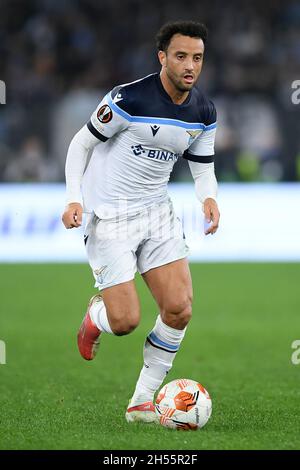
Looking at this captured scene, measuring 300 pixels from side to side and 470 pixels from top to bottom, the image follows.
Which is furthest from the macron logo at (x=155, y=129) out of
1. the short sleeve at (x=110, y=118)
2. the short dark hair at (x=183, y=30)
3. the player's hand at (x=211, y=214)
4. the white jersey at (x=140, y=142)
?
the player's hand at (x=211, y=214)

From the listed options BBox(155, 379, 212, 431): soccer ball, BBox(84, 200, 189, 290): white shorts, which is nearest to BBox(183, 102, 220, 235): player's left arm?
BBox(84, 200, 189, 290): white shorts

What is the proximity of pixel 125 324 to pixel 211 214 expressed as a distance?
890 mm

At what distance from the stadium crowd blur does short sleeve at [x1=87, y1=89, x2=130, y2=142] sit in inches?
365

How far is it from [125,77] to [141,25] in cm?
152

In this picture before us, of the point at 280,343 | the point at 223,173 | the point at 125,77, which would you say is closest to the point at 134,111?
the point at 280,343

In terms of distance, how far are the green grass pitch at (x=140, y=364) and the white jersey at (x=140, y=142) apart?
4.57 feet

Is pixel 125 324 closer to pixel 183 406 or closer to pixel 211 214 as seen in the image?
pixel 183 406

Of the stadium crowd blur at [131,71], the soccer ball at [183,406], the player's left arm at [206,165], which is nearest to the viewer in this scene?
the soccer ball at [183,406]

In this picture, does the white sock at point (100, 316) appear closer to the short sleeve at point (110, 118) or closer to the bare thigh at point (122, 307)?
the bare thigh at point (122, 307)

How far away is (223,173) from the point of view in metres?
15.5

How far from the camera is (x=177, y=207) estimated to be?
14.1 m

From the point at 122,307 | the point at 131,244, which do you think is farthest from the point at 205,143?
the point at 122,307

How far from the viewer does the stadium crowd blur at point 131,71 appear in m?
15.6

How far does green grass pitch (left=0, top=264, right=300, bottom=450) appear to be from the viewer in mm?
5527
